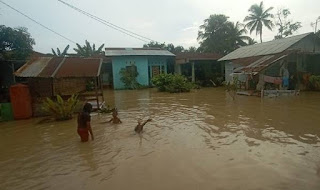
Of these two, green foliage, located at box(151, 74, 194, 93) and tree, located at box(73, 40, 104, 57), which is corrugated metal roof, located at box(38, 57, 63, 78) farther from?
tree, located at box(73, 40, 104, 57)

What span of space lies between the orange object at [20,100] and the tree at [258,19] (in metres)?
32.6

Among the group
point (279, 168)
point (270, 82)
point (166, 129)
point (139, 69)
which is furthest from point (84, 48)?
point (279, 168)

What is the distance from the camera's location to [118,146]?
23.5ft

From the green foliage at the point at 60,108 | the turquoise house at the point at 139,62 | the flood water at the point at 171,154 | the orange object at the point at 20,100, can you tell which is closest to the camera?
the flood water at the point at 171,154

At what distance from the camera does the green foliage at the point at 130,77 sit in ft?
85.8

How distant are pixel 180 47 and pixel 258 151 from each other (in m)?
35.5

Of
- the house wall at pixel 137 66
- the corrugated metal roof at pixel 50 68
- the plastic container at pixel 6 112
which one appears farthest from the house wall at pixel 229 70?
the plastic container at pixel 6 112

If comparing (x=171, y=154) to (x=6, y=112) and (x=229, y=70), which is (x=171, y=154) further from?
(x=229, y=70)

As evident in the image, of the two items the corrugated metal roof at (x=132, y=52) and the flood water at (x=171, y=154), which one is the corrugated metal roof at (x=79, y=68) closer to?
the flood water at (x=171, y=154)

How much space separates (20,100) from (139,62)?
1604 centimetres

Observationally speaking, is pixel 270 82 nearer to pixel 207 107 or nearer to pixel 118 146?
pixel 207 107

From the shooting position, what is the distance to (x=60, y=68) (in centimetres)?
1291

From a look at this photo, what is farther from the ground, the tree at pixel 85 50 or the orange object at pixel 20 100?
the tree at pixel 85 50

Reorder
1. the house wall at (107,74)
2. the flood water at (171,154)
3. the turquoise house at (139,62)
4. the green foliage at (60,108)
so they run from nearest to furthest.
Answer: the flood water at (171,154) → the green foliage at (60,108) → the turquoise house at (139,62) → the house wall at (107,74)
